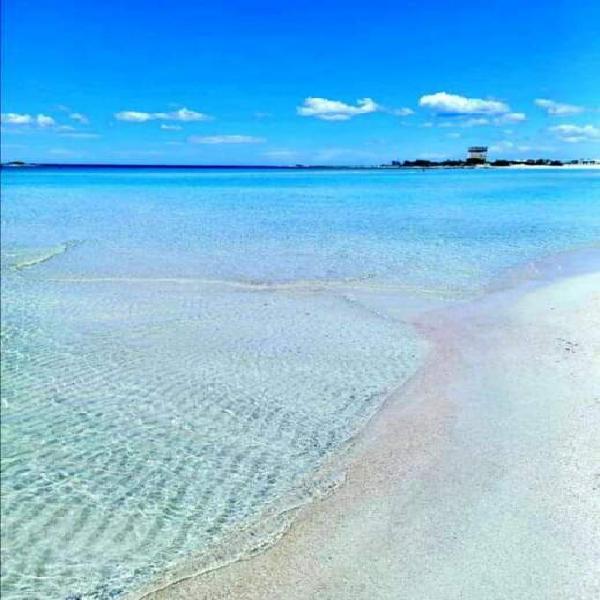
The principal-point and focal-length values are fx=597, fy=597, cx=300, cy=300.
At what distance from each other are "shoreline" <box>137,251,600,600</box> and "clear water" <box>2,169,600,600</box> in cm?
27

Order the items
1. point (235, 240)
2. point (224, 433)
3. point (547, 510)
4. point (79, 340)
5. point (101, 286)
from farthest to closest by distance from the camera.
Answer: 1. point (235, 240)
2. point (101, 286)
3. point (79, 340)
4. point (224, 433)
5. point (547, 510)

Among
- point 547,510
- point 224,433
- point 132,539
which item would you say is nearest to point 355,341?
point 224,433

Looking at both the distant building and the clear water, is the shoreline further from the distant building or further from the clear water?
the distant building

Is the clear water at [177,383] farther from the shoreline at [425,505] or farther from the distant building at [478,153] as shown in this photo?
the distant building at [478,153]

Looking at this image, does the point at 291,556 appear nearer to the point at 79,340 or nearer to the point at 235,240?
the point at 79,340

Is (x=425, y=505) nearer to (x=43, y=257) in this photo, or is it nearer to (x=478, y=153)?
(x=43, y=257)

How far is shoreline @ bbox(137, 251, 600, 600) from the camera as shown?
3.18 m

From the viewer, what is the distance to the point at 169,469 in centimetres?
432

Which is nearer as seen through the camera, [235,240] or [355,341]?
[355,341]

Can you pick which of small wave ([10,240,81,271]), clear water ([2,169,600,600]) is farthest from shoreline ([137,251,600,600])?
small wave ([10,240,81,271])

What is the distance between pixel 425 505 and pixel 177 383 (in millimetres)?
2947

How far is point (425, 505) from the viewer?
3.90 m

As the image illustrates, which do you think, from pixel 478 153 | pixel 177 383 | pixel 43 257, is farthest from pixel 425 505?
pixel 478 153

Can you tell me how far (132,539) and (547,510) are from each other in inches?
101
